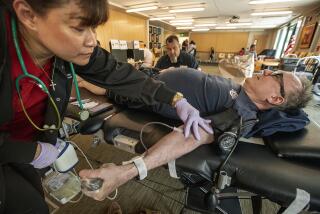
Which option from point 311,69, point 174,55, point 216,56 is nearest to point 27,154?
point 174,55

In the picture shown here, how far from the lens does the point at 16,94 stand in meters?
0.63

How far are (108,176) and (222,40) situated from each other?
49.8 ft

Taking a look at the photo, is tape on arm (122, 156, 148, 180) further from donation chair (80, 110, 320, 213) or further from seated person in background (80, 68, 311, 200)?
donation chair (80, 110, 320, 213)

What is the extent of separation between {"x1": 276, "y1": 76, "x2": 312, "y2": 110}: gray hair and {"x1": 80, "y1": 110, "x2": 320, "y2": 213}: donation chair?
15 cm

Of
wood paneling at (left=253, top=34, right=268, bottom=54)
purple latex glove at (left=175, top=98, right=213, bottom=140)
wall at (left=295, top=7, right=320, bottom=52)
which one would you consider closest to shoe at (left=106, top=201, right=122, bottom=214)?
purple latex glove at (left=175, top=98, right=213, bottom=140)

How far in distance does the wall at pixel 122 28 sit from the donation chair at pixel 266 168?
5700 millimetres

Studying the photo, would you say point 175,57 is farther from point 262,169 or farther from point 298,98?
point 262,169

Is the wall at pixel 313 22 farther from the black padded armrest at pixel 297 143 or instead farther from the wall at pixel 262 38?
the wall at pixel 262 38

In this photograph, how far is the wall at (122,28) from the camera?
6.16m

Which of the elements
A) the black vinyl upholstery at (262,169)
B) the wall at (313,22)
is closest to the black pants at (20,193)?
the black vinyl upholstery at (262,169)

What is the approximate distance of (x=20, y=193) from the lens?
0.61 meters

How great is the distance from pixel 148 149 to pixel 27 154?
53 centimetres

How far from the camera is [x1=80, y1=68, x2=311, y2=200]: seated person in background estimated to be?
863 millimetres

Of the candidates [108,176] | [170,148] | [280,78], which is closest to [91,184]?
[108,176]
